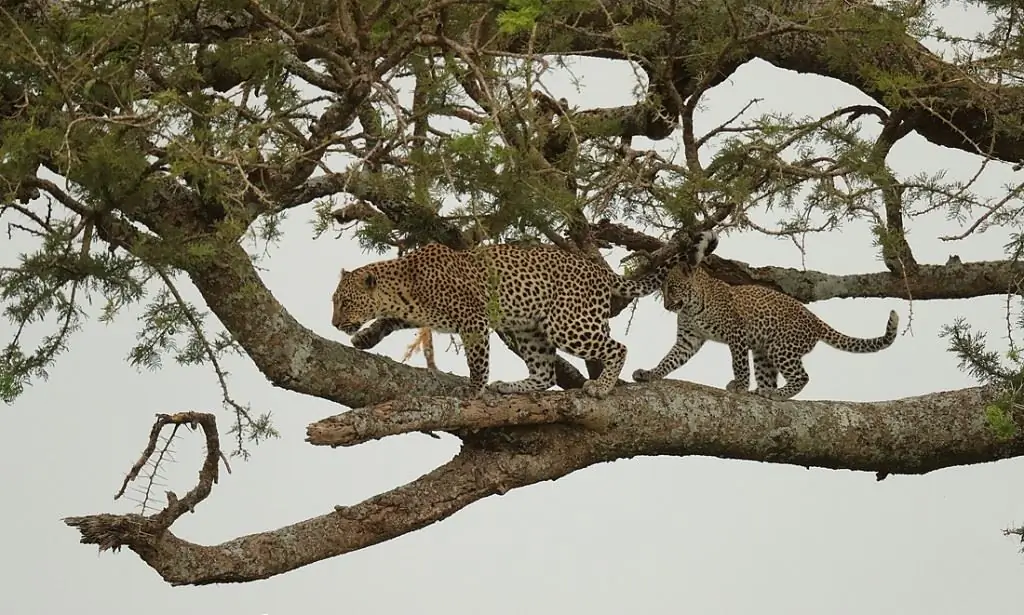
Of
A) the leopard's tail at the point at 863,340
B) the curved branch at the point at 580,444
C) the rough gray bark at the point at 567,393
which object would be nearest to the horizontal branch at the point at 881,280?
the rough gray bark at the point at 567,393

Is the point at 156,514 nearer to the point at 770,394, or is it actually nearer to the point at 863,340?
the point at 770,394

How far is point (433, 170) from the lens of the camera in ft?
23.6

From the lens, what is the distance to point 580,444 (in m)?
8.85

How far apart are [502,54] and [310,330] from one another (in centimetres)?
246

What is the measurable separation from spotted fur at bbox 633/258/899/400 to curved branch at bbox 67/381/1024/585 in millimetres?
446

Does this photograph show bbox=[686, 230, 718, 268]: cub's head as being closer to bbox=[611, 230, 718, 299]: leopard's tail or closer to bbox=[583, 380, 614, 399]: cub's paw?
bbox=[611, 230, 718, 299]: leopard's tail

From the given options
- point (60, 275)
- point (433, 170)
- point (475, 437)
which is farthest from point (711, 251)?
point (60, 275)

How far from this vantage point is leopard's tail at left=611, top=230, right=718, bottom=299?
30.0 ft

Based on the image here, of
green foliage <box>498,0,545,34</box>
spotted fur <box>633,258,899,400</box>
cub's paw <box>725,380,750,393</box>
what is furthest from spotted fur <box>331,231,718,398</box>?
green foliage <box>498,0,545,34</box>

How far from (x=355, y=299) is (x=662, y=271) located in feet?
5.49

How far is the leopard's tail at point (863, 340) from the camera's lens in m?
10.1

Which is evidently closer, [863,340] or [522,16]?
[522,16]

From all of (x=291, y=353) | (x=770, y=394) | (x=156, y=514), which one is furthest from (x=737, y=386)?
(x=156, y=514)

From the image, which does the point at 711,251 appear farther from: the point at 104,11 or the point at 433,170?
the point at 104,11
